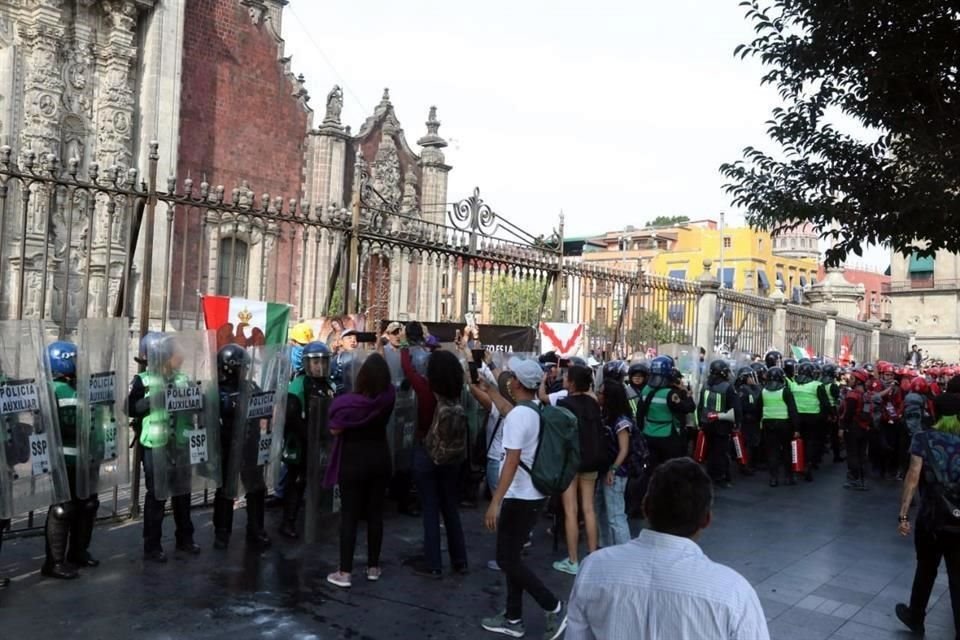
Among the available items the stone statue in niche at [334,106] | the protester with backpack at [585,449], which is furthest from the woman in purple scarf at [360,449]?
the stone statue in niche at [334,106]

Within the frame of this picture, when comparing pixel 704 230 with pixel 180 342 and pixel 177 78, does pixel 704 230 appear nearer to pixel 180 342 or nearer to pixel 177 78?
pixel 177 78

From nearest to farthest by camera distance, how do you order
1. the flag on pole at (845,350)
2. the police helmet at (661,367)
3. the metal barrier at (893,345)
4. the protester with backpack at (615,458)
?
the protester with backpack at (615,458) < the police helmet at (661,367) < the flag on pole at (845,350) < the metal barrier at (893,345)

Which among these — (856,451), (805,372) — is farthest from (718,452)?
(856,451)

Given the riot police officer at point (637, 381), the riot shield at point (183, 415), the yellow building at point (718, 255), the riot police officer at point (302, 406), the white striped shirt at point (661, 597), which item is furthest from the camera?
the yellow building at point (718, 255)

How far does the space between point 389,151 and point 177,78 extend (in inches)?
353

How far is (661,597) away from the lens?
2.39 m

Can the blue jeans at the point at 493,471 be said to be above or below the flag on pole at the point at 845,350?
below

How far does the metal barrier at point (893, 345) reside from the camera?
99.3 ft

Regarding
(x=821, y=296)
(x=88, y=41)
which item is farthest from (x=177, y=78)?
(x=821, y=296)

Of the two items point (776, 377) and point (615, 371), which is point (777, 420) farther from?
point (615, 371)

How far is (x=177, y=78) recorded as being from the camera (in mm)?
20484

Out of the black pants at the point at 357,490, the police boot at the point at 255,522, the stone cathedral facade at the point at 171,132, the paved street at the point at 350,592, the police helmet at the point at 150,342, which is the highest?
the stone cathedral facade at the point at 171,132

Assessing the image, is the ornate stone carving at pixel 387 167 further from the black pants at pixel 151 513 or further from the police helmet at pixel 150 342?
the black pants at pixel 151 513

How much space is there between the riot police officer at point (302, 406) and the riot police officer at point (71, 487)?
1758 millimetres
